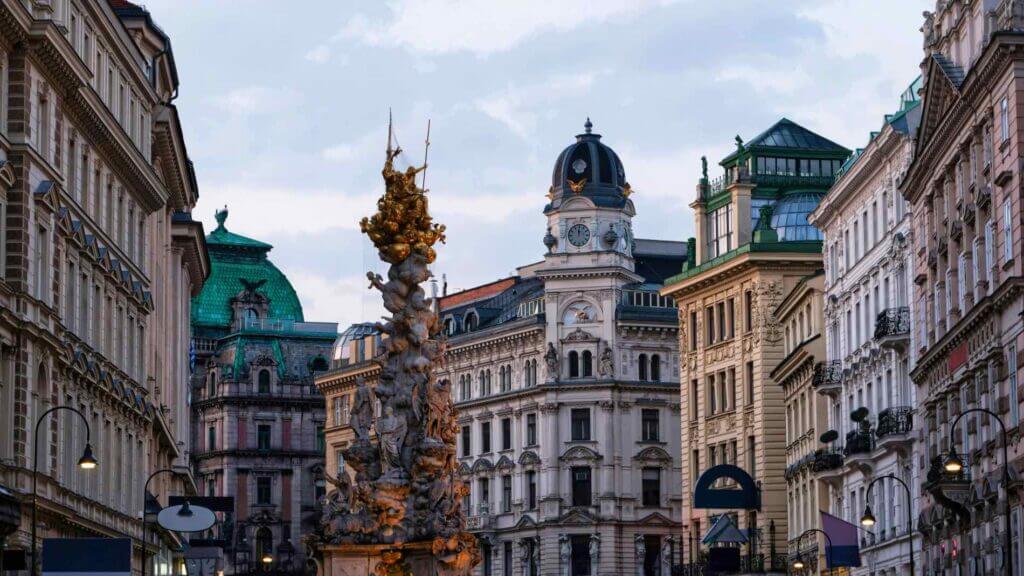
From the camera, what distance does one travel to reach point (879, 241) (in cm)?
8869

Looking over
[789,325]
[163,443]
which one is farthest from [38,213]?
[789,325]

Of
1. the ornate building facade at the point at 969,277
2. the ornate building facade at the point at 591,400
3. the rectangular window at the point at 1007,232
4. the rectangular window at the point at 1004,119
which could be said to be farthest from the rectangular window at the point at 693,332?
the rectangular window at the point at 1007,232

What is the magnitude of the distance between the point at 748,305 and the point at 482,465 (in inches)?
1427

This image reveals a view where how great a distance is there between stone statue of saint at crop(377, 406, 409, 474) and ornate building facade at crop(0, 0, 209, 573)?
773cm

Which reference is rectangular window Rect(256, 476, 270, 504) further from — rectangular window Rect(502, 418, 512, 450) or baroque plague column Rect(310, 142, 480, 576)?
baroque plague column Rect(310, 142, 480, 576)

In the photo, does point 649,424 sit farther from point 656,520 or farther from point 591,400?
point 656,520

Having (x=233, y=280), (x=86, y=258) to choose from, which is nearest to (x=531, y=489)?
(x=233, y=280)

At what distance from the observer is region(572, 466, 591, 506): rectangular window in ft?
473

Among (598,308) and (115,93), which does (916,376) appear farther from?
(598,308)

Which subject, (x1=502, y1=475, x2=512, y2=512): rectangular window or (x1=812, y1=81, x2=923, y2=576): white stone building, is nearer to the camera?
(x1=812, y1=81, x2=923, y2=576): white stone building

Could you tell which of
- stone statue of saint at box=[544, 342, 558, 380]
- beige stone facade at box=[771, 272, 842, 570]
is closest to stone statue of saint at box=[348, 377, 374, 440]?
beige stone facade at box=[771, 272, 842, 570]

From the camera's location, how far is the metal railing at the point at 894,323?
82.6 m

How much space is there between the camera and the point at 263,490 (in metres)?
176

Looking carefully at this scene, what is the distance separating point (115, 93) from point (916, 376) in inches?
1026
